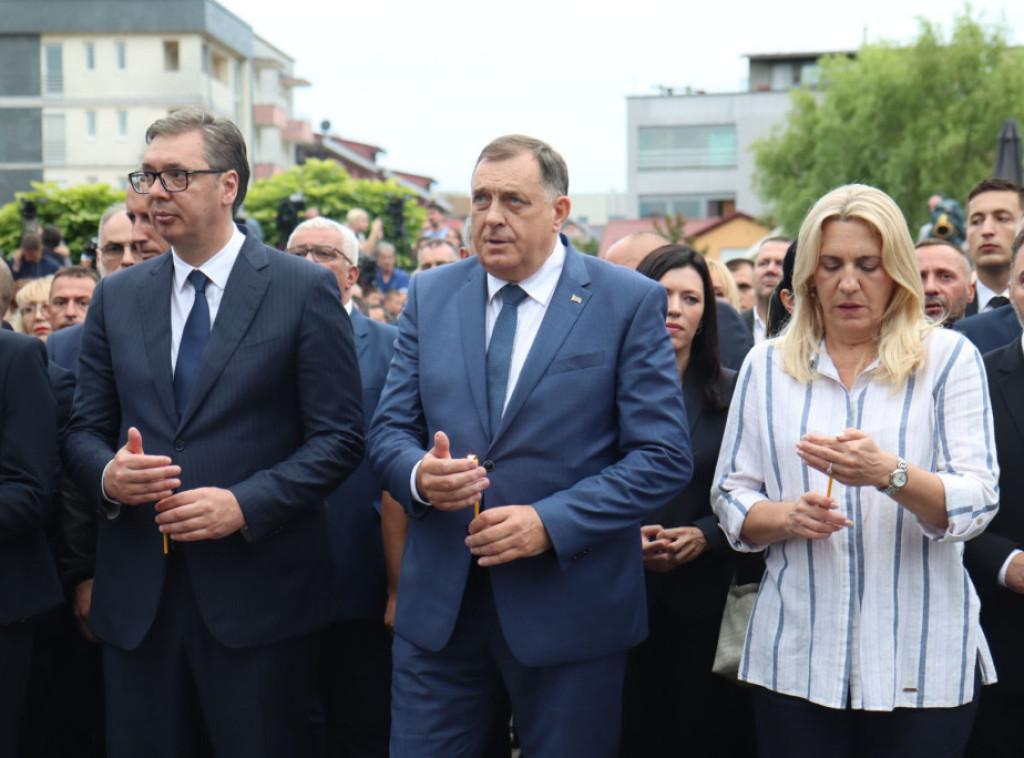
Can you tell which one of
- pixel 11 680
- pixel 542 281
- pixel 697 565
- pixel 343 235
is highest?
pixel 343 235

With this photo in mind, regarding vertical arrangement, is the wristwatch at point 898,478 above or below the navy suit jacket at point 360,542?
above

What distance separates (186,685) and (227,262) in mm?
1340

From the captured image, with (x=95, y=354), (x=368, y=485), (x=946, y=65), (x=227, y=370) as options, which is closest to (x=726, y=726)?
(x=368, y=485)

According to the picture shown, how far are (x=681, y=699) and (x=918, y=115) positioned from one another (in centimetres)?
3977

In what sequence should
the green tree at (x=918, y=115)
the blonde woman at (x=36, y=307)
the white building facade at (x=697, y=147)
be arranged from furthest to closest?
the white building facade at (x=697, y=147)
the green tree at (x=918, y=115)
the blonde woman at (x=36, y=307)

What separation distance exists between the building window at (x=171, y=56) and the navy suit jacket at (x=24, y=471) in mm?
58063

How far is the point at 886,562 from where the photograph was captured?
3422mm

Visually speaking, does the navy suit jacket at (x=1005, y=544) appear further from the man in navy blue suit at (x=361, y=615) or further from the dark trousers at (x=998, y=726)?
the man in navy blue suit at (x=361, y=615)

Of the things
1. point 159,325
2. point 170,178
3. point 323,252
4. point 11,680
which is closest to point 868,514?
point 159,325

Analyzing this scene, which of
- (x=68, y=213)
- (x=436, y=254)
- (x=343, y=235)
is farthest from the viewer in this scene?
(x=68, y=213)

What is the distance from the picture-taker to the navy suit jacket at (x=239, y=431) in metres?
3.76

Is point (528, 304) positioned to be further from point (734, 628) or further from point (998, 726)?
point (998, 726)

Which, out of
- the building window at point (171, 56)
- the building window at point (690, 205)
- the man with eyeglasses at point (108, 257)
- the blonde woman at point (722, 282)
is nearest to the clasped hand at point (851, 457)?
the man with eyeglasses at point (108, 257)

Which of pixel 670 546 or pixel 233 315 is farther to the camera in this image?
pixel 670 546
